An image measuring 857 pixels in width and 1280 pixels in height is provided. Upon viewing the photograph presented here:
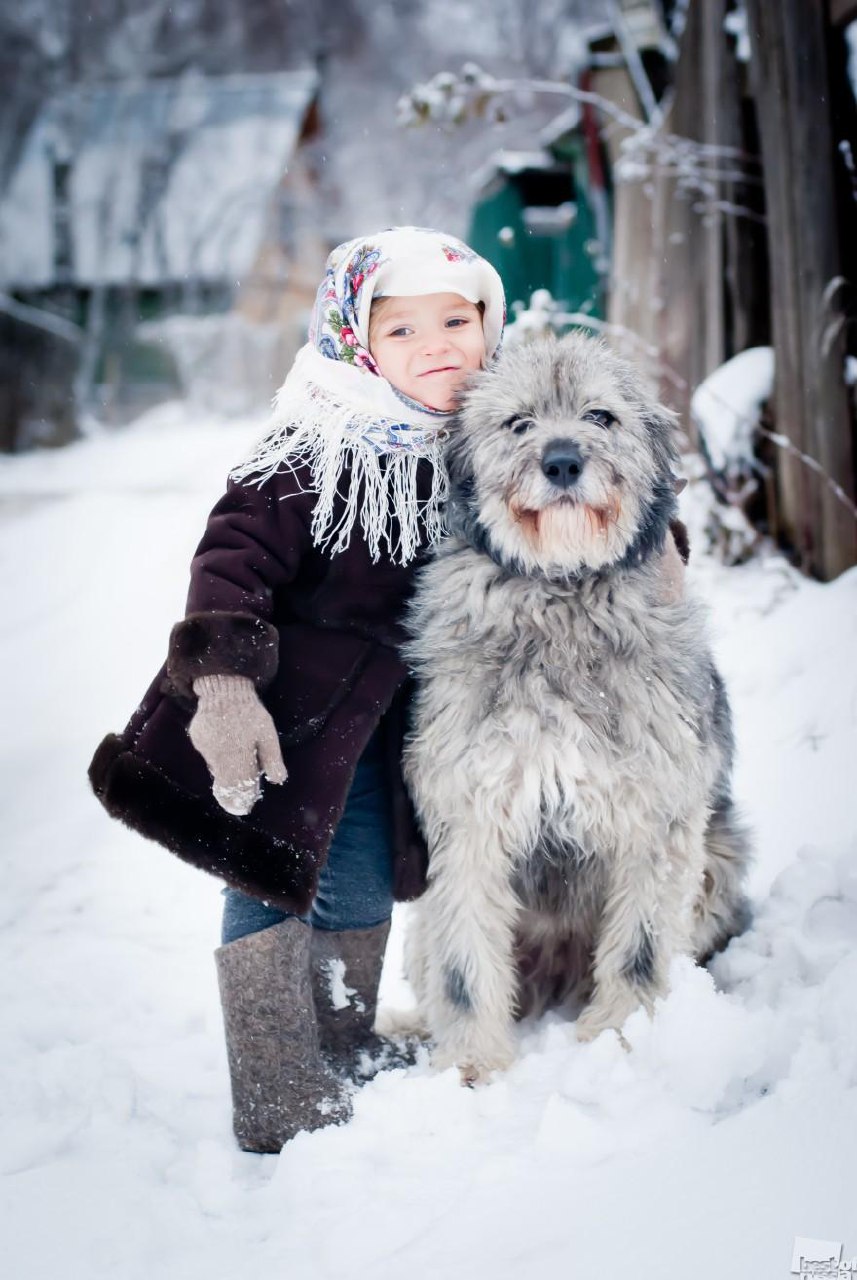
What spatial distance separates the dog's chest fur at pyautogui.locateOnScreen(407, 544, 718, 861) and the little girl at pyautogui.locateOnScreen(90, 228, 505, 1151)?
17 cm

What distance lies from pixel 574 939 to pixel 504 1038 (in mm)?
309

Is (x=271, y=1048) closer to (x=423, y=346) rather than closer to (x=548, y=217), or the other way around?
(x=423, y=346)

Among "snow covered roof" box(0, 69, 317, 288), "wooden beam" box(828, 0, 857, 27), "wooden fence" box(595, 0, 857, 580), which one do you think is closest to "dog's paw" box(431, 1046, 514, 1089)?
"wooden fence" box(595, 0, 857, 580)

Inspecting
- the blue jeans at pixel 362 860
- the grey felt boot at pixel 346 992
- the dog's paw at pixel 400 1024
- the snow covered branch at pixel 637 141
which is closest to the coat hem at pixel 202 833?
the blue jeans at pixel 362 860

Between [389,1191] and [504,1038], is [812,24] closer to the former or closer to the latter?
[504,1038]

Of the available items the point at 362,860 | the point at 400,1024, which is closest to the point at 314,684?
the point at 362,860

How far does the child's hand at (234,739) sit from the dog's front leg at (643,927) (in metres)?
0.79

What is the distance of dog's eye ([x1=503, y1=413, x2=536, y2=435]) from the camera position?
6.73 ft

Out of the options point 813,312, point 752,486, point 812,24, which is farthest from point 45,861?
point 812,24

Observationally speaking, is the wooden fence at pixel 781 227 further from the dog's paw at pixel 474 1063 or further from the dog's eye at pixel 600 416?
the dog's paw at pixel 474 1063

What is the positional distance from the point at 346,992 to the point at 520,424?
1405mm

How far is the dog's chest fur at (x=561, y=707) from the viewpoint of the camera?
81.0 inches

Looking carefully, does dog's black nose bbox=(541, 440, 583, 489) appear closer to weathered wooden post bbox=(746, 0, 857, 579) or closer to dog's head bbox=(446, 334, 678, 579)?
dog's head bbox=(446, 334, 678, 579)

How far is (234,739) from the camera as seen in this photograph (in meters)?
1.95
